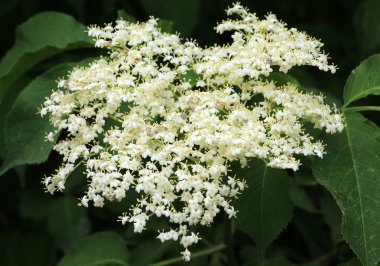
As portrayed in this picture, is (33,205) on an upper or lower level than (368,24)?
lower

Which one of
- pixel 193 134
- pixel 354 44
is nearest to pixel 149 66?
pixel 193 134

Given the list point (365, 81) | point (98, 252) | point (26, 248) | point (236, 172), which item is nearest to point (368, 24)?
point (365, 81)

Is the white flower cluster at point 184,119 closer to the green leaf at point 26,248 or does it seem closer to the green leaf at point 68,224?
the green leaf at point 68,224

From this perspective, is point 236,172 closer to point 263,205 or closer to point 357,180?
point 263,205

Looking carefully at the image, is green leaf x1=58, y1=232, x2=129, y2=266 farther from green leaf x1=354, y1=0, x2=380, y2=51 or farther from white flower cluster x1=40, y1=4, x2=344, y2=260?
green leaf x1=354, y1=0, x2=380, y2=51

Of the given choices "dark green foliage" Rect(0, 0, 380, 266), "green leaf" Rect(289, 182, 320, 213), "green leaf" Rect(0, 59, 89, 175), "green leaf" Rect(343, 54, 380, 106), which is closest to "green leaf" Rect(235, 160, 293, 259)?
"dark green foliage" Rect(0, 0, 380, 266)

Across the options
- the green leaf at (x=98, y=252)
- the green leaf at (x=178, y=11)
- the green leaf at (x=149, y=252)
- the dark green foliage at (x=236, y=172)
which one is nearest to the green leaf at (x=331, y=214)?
the dark green foliage at (x=236, y=172)
